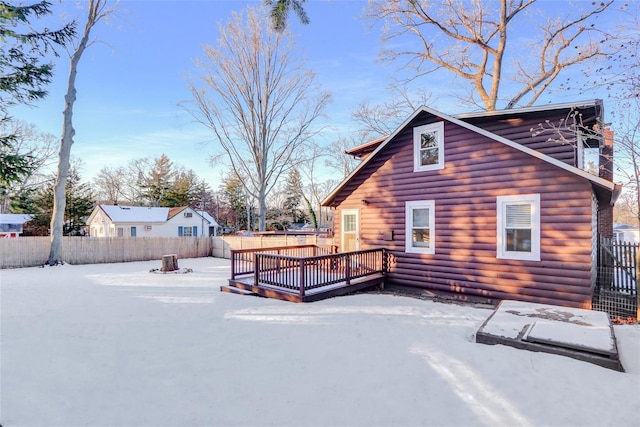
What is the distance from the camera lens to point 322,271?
9.48m

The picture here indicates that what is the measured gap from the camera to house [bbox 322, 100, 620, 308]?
633 centimetres

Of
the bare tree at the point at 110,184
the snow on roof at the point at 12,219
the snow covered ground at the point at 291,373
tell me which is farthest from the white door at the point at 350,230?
the bare tree at the point at 110,184

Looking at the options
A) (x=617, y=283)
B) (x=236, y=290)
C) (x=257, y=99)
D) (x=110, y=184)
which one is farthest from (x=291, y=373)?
(x=110, y=184)

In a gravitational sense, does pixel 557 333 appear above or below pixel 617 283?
below

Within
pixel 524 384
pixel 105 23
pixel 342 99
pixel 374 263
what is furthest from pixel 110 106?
→ pixel 524 384

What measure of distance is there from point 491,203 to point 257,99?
1705cm

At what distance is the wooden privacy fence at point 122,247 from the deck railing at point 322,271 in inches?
171

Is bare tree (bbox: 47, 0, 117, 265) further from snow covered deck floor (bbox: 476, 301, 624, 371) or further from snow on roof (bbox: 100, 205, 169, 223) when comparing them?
snow covered deck floor (bbox: 476, 301, 624, 371)

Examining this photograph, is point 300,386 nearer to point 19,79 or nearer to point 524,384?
point 524,384

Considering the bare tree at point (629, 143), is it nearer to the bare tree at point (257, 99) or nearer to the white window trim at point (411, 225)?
the white window trim at point (411, 225)

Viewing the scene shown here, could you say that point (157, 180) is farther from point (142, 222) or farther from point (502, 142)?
point (502, 142)

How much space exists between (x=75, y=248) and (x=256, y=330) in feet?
49.3

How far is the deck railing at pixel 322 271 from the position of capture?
8.01m

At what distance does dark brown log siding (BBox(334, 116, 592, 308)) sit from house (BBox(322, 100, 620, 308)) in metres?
0.02
